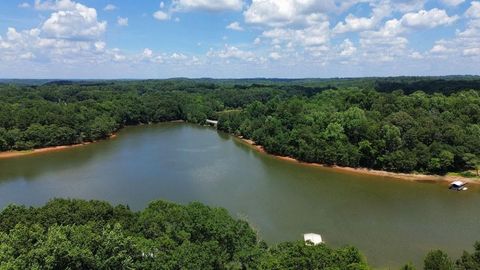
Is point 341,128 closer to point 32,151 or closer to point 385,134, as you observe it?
point 385,134

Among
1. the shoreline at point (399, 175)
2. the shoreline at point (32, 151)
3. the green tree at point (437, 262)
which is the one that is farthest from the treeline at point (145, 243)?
the shoreline at point (32, 151)

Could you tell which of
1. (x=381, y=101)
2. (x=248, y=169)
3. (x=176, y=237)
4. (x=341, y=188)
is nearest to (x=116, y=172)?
(x=248, y=169)

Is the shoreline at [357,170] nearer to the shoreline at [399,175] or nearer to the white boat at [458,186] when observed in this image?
the shoreline at [399,175]

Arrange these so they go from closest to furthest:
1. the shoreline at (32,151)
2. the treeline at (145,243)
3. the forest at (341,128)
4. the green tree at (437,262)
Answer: the treeline at (145,243) → the green tree at (437,262) → the forest at (341,128) → the shoreline at (32,151)

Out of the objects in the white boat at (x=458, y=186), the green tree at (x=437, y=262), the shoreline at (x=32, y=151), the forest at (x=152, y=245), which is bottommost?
the shoreline at (x=32, y=151)

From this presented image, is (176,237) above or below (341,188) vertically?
above

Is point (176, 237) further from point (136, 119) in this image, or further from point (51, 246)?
point (136, 119)

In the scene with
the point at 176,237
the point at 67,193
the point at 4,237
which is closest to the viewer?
the point at 4,237

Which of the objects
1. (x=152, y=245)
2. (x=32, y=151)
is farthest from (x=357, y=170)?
(x=32, y=151)
